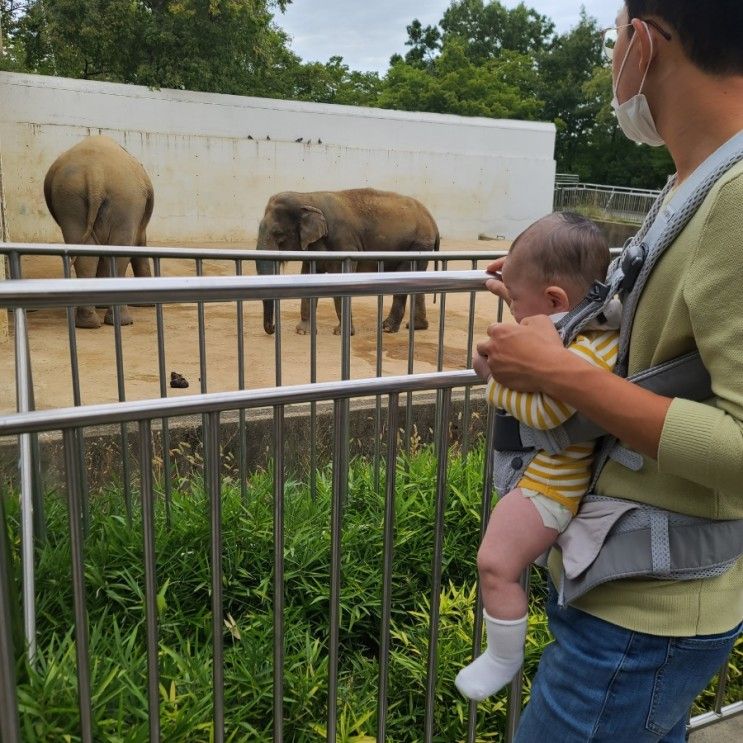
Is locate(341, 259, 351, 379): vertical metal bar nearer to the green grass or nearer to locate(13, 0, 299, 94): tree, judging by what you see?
the green grass

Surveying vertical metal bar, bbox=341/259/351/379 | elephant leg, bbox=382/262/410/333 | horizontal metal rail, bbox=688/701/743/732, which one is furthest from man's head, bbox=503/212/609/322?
elephant leg, bbox=382/262/410/333

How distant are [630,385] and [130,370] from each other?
6.23 metres

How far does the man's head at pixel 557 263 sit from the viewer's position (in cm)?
129

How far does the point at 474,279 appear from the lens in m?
1.77

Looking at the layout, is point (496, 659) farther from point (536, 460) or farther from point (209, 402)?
point (209, 402)

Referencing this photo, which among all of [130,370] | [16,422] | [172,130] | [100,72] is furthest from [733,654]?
[100,72]

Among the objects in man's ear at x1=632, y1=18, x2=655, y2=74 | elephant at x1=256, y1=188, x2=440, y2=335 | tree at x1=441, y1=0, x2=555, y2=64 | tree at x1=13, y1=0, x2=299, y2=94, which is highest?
tree at x1=441, y1=0, x2=555, y2=64

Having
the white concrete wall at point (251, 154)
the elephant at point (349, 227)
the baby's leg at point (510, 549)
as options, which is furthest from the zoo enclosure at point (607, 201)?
the baby's leg at point (510, 549)

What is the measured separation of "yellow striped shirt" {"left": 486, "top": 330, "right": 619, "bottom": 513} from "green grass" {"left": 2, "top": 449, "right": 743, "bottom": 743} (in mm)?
1364

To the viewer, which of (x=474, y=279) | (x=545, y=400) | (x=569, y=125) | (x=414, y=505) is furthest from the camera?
(x=569, y=125)

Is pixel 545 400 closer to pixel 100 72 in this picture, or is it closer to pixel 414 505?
pixel 414 505

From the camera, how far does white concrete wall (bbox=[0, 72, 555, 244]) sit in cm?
1573

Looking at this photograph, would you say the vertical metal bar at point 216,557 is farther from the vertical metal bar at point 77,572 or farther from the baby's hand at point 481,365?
the baby's hand at point 481,365

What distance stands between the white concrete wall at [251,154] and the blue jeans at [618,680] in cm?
1595
